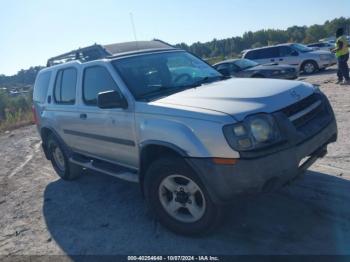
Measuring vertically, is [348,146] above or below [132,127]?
below

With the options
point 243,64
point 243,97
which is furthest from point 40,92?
point 243,64

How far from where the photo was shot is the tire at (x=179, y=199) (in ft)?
12.2

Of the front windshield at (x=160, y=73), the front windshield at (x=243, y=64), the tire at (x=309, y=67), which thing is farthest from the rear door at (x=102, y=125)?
the tire at (x=309, y=67)

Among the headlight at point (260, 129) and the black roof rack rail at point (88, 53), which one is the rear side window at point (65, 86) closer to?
the black roof rack rail at point (88, 53)

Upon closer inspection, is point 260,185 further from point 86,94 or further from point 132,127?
point 86,94

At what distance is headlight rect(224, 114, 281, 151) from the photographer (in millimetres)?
3354

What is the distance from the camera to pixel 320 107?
4297 mm

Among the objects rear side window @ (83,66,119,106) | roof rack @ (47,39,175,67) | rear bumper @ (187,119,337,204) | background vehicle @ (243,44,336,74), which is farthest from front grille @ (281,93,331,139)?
background vehicle @ (243,44,336,74)

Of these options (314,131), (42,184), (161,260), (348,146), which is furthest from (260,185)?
(42,184)

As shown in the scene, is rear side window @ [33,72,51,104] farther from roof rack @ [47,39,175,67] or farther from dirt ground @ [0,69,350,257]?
dirt ground @ [0,69,350,257]

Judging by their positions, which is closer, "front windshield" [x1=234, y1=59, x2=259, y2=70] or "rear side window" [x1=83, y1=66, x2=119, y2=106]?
"rear side window" [x1=83, y1=66, x2=119, y2=106]

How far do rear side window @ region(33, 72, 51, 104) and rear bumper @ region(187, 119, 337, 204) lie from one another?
4.07 metres

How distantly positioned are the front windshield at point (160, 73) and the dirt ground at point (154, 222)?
5.13 ft

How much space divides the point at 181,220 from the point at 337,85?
10561mm
